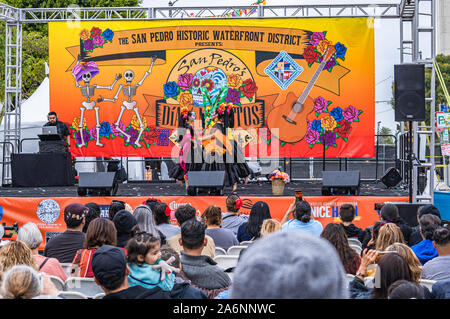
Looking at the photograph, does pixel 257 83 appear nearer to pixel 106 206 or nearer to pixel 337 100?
pixel 337 100

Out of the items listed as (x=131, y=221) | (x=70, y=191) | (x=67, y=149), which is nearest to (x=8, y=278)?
(x=131, y=221)

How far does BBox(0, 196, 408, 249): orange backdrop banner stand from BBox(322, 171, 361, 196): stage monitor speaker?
324 mm

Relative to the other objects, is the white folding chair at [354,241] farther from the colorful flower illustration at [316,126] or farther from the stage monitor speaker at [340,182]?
the colorful flower illustration at [316,126]

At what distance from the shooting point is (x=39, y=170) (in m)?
11.7

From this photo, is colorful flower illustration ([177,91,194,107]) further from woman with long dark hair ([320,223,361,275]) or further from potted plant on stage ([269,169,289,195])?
woman with long dark hair ([320,223,361,275])

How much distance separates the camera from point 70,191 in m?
10.7

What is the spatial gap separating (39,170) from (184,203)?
12.1ft

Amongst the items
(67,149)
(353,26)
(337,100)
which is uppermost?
(353,26)

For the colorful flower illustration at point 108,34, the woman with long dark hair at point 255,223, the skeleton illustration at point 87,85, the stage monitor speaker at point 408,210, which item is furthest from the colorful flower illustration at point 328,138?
the woman with long dark hair at point 255,223

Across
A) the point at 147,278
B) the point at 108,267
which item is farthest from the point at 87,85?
the point at 108,267

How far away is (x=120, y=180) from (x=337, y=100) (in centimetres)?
551

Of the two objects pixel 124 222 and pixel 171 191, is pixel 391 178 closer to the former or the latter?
pixel 171 191

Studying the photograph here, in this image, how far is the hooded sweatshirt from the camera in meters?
4.93

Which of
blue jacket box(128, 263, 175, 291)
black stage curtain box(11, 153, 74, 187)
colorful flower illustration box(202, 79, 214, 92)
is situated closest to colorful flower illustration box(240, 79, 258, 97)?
colorful flower illustration box(202, 79, 214, 92)
